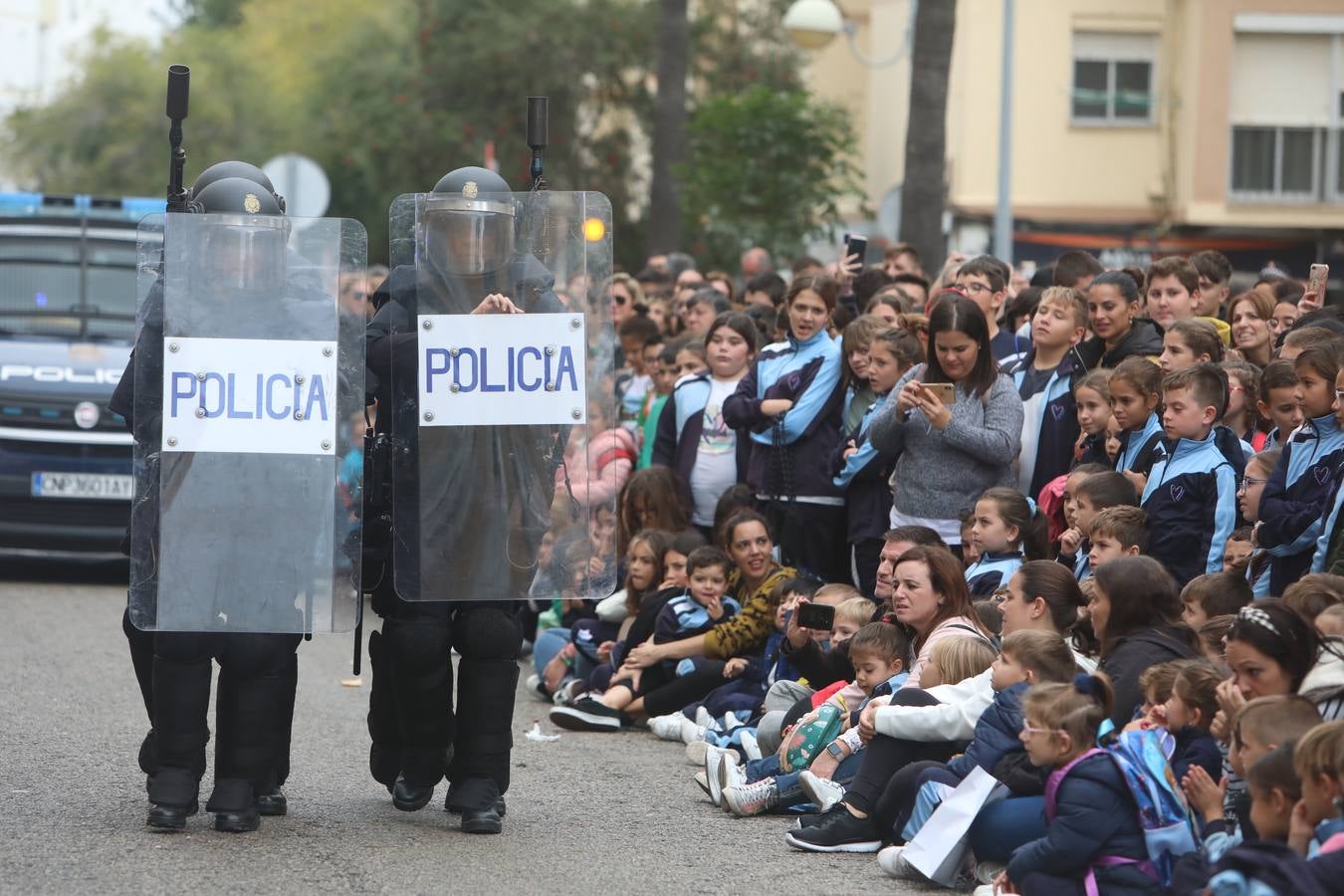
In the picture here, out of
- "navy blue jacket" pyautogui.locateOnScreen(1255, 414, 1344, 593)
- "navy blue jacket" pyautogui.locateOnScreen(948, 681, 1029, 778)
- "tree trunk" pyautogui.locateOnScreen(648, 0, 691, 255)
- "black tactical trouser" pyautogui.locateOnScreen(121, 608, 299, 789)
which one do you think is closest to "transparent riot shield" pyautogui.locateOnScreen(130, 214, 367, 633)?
"black tactical trouser" pyautogui.locateOnScreen(121, 608, 299, 789)

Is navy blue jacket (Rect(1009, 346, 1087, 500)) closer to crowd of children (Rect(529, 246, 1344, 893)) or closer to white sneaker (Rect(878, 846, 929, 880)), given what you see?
crowd of children (Rect(529, 246, 1344, 893))

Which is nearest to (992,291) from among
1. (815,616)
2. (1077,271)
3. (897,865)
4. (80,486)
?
(1077,271)

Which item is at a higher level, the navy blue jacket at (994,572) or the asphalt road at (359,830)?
the navy blue jacket at (994,572)

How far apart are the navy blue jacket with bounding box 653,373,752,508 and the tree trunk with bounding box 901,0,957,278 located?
512 cm

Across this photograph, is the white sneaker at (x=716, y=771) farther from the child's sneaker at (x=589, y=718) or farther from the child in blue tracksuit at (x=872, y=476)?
the child in blue tracksuit at (x=872, y=476)

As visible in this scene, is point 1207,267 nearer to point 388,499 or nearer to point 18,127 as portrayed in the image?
point 388,499

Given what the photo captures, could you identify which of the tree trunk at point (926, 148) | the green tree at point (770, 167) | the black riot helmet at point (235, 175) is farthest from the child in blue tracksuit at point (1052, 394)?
the green tree at point (770, 167)

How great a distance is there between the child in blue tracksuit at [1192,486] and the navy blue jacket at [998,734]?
1272mm

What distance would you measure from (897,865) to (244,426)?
250cm

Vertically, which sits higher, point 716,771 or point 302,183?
point 302,183

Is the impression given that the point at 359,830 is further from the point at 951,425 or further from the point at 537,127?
the point at 951,425

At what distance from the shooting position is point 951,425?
8.81 m

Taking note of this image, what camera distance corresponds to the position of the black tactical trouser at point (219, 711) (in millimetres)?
6840

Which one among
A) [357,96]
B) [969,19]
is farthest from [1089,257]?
[357,96]
